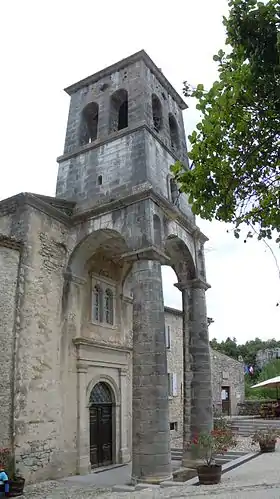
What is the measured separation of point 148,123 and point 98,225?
11.5ft

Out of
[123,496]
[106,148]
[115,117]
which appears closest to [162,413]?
[123,496]

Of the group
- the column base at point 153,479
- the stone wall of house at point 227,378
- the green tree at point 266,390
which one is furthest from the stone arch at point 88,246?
the green tree at point 266,390

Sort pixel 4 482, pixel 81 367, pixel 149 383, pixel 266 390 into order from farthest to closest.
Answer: pixel 266 390
pixel 81 367
pixel 149 383
pixel 4 482

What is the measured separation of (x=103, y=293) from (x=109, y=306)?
63cm

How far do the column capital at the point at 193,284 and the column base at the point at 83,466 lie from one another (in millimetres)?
5781

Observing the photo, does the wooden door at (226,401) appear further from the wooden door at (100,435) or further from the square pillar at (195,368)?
the square pillar at (195,368)

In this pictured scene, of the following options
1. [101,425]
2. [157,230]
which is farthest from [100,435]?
[157,230]

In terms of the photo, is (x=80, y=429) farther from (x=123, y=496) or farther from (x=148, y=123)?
(x=148, y=123)

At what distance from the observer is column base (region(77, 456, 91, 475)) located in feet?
39.0

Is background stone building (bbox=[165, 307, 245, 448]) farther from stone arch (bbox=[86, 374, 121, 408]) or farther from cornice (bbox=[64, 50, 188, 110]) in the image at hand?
cornice (bbox=[64, 50, 188, 110])

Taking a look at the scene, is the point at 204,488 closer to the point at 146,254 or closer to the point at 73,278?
the point at 146,254

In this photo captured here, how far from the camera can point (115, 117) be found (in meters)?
15.0

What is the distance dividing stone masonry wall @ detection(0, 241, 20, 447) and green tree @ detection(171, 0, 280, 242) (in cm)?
629

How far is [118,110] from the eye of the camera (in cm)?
1530
